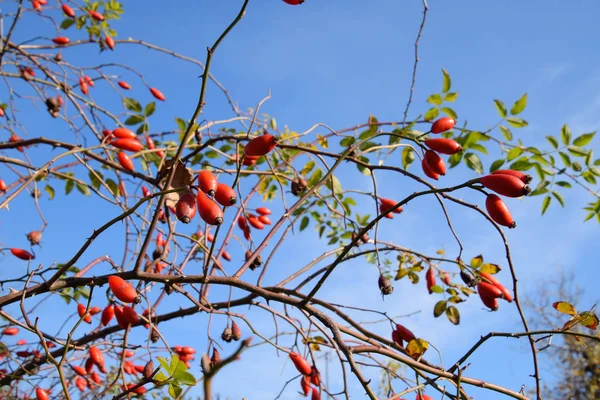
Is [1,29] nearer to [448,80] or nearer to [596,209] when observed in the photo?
[448,80]

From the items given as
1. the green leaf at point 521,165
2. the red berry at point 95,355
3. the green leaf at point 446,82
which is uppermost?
the green leaf at point 446,82

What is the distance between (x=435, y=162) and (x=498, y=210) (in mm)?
385

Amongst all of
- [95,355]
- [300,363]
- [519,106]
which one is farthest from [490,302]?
[95,355]

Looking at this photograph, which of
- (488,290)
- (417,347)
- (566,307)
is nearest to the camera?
(566,307)

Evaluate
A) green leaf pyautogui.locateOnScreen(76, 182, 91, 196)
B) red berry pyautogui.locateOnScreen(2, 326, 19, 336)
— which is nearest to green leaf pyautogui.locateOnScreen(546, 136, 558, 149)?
green leaf pyautogui.locateOnScreen(76, 182, 91, 196)

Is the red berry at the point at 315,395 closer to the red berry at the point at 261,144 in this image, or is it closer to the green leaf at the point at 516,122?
the red berry at the point at 261,144

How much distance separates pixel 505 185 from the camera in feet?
3.73

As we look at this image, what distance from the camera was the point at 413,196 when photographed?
1149 millimetres

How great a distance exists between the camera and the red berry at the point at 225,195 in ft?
3.72

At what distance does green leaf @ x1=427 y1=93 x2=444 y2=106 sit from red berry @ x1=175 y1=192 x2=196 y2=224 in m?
1.60

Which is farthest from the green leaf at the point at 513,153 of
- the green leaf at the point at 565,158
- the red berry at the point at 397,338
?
the red berry at the point at 397,338

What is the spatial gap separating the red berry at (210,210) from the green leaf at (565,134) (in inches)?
79.1

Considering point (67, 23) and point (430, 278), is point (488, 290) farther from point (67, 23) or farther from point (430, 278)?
point (67, 23)

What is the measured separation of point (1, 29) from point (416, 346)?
312 cm
